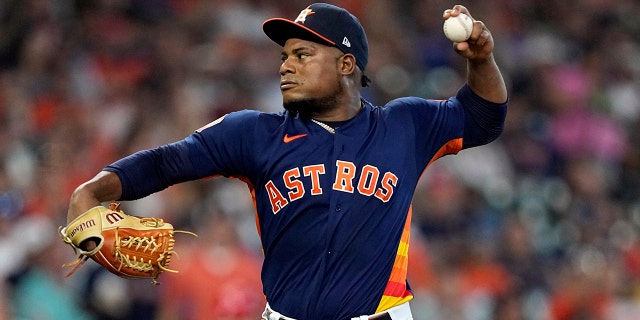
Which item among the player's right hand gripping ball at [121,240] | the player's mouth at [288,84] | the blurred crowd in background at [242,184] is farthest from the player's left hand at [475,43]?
the blurred crowd in background at [242,184]

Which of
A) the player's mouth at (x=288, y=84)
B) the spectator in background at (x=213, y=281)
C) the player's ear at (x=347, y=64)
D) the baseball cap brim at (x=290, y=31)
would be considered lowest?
the spectator in background at (x=213, y=281)

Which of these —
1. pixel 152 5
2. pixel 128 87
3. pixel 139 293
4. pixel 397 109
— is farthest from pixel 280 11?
pixel 397 109

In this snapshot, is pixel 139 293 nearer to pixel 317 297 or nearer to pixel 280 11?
pixel 317 297

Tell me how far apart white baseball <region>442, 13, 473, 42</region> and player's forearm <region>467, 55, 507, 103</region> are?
24 centimetres

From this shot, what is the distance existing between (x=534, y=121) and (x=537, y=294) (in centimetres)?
246

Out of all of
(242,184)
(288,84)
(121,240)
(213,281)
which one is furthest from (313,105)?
(242,184)

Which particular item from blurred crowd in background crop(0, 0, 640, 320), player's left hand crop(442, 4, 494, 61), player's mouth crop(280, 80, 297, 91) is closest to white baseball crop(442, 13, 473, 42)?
player's left hand crop(442, 4, 494, 61)

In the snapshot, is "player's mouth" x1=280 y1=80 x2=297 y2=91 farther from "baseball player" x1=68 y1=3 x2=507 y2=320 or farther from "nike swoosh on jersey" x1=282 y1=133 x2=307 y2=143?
"nike swoosh on jersey" x1=282 y1=133 x2=307 y2=143

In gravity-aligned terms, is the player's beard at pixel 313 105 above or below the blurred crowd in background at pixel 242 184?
above

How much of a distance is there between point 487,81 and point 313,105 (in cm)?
73

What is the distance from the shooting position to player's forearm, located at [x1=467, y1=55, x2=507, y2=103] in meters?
4.76

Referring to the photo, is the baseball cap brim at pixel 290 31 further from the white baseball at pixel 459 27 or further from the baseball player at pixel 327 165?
the white baseball at pixel 459 27

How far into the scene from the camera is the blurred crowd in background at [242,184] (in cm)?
736

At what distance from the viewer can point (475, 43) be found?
4598 millimetres
